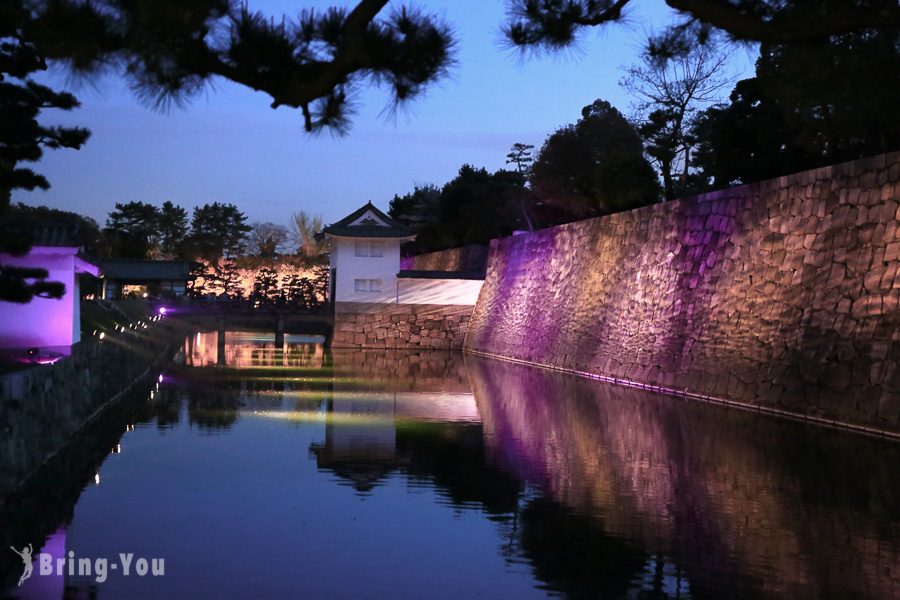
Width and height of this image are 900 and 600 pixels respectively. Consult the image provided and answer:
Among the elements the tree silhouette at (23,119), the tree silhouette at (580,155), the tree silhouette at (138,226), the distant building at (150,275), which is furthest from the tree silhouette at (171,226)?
the tree silhouette at (23,119)

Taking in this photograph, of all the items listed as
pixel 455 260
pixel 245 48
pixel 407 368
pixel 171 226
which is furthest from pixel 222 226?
pixel 245 48

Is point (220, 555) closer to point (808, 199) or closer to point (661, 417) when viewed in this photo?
point (661, 417)

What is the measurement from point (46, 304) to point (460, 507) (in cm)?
1086

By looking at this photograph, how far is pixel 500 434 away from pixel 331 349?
20.7 meters

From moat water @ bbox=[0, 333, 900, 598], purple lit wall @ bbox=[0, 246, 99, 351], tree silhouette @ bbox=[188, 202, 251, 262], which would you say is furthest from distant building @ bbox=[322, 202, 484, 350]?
tree silhouette @ bbox=[188, 202, 251, 262]

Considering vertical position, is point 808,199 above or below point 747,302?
above

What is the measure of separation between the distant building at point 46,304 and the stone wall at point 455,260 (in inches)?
830

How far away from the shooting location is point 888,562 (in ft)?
18.2

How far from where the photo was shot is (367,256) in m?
32.2

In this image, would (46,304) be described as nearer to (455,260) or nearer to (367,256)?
(367,256)

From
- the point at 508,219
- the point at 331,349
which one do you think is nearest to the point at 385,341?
the point at 331,349

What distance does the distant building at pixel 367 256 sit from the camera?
31.9 metres

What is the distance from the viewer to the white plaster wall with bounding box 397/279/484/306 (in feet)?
105

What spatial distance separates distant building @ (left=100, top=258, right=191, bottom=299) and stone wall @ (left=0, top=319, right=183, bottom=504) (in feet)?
133
